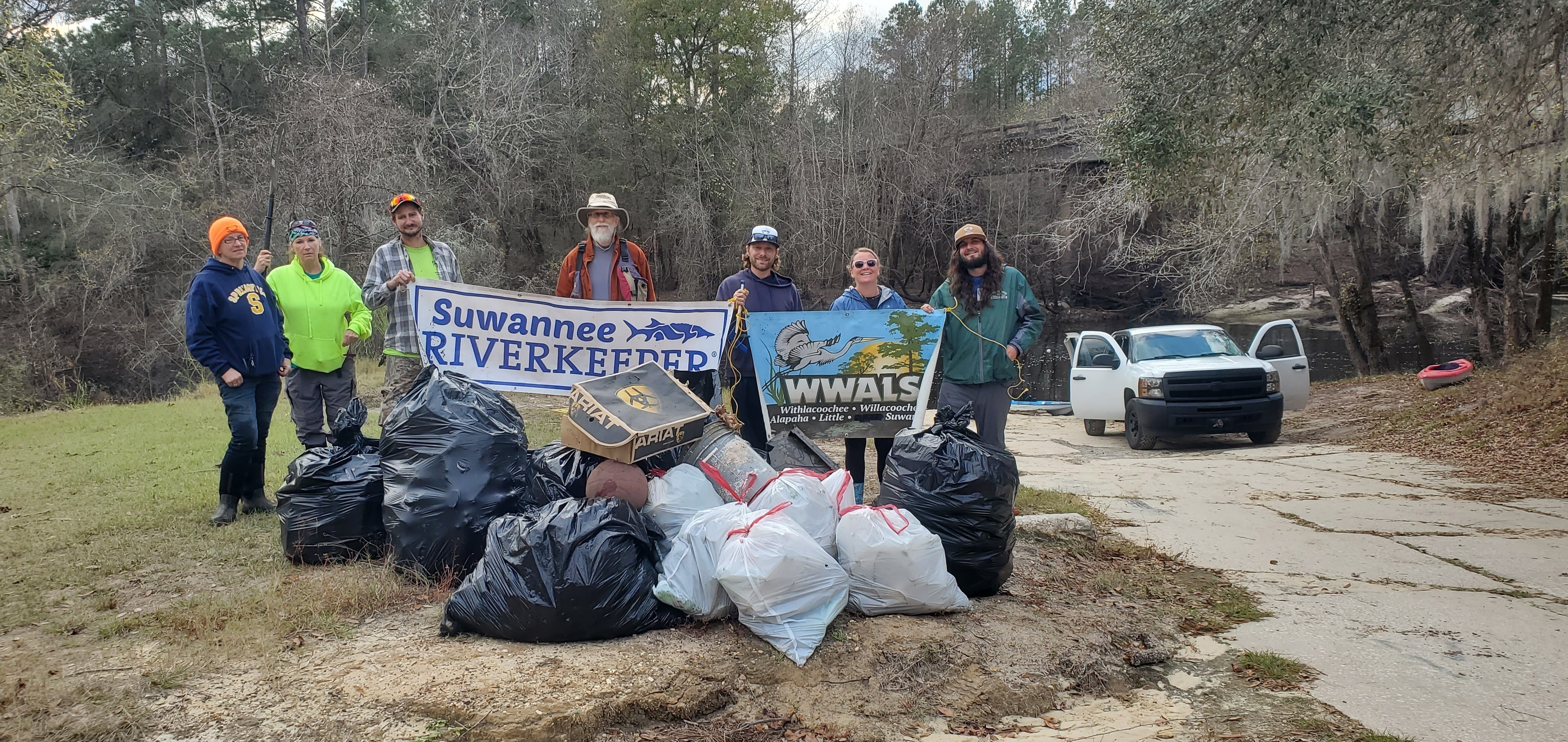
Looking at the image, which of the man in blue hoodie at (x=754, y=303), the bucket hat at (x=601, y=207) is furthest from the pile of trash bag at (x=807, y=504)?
the bucket hat at (x=601, y=207)

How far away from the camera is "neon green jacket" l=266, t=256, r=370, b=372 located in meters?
5.82

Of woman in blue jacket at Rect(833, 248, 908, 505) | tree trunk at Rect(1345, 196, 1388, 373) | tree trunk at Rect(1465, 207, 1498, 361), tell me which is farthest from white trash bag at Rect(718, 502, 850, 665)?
tree trunk at Rect(1345, 196, 1388, 373)

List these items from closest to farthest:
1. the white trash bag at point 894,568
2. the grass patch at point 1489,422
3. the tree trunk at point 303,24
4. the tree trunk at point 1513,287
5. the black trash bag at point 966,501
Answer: the white trash bag at point 894,568 → the black trash bag at point 966,501 → the grass patch at point 1489,422 → the tree trunk at point 1513,287 → the tree trunk at point 303,24

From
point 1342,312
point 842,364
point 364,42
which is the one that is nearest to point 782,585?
point 842,364

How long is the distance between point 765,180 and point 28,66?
789 inches

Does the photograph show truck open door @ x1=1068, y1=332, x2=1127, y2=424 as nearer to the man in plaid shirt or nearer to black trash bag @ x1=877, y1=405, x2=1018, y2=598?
black trash bag @ x1=877, y1=405, x2=1018, y2=598

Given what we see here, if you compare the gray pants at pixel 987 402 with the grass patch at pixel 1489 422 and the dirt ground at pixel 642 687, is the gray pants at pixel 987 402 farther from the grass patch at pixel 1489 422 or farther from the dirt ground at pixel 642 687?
the grass patch at pixel 1489 422

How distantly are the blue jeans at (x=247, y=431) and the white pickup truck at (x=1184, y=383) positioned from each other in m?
9.23

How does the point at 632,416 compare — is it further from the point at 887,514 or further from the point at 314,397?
the point at 314,397

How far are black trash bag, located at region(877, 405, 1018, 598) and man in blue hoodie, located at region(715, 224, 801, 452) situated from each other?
1472 millimetres

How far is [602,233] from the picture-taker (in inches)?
217

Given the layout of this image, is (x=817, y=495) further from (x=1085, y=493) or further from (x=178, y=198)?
(x=178, y=198)

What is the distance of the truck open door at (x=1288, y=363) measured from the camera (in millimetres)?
11688

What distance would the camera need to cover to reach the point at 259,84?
3173 cm
